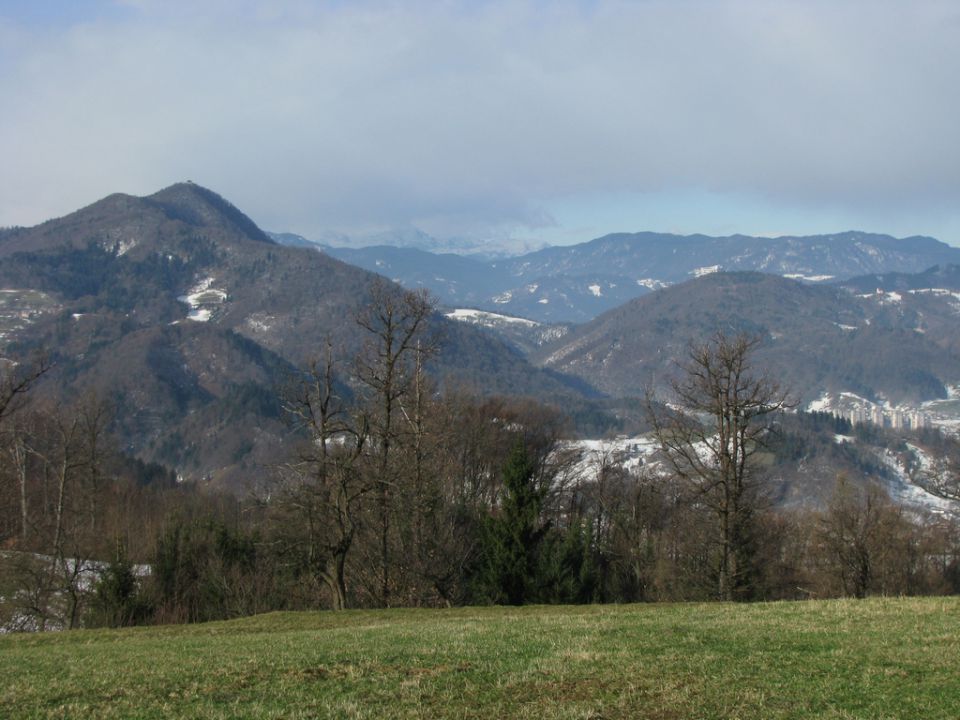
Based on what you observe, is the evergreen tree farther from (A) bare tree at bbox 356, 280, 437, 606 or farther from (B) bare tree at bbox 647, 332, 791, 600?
(B) bare tree at bbox 647, 332, 791, 600

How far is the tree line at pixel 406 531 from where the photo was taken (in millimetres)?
37312

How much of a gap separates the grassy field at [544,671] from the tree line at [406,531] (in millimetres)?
16513

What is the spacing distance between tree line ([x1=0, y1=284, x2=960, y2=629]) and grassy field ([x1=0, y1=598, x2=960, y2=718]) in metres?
16.5

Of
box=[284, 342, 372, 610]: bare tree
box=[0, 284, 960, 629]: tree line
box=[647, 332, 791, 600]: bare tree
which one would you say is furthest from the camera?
box=[0, 284, 960, 629]: tree line

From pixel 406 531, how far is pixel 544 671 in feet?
92.6

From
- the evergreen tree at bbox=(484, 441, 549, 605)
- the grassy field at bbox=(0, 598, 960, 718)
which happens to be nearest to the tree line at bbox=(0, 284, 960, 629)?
the evergreen tree at bbox=(484, 441, 549, 605)

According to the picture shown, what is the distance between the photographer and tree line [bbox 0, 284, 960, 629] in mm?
37312

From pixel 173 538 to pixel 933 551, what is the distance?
5844 cm

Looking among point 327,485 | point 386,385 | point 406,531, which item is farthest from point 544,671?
point 406,531

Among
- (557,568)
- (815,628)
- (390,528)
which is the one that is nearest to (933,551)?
(557,568)

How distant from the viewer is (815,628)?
17359mm

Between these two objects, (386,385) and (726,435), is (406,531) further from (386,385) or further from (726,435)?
(726,435)

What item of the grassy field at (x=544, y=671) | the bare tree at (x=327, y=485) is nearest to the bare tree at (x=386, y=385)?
the bare tree at (x=327, y=485)

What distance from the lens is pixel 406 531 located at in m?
41.4
